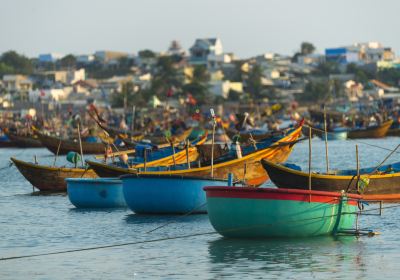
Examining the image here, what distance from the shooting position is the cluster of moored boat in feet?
76.3

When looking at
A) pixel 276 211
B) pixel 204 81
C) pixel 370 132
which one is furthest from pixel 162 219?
pixel 204 81

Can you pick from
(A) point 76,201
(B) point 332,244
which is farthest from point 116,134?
(B) point 332,244

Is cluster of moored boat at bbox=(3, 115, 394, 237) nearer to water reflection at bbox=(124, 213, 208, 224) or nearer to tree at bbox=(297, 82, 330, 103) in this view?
water reflection at bbox=(124, 213, 208, 224)

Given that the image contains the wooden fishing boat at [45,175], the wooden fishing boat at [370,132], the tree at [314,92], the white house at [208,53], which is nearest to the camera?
the wooden fishing boat at [45,175]

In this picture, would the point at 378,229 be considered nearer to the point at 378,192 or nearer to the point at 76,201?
the point at 378,192

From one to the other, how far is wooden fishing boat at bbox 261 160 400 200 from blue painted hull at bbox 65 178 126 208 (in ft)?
14.6

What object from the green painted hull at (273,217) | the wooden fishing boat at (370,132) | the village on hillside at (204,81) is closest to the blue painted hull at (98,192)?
the green painted hull at (273,217)

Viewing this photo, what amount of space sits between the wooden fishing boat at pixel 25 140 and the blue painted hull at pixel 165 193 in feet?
193

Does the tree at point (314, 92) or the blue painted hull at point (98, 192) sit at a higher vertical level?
the tree at point (314, 92)

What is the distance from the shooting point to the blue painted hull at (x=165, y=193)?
2823 cm

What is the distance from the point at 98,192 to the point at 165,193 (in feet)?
13.3

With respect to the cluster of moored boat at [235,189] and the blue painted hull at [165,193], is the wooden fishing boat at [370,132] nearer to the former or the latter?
the cluster of moored boat at [235,189]

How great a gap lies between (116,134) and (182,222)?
43277 mm

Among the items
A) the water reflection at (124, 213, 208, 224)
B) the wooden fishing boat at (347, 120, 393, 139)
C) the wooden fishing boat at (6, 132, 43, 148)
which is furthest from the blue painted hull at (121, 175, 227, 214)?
the wooden fishing boat at (347, 120, 393, 139)
